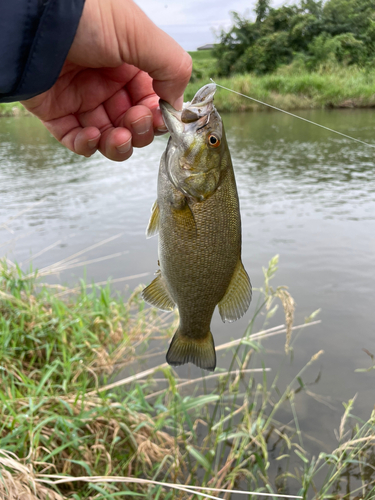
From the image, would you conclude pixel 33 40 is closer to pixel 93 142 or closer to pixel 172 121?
pixel 172 121

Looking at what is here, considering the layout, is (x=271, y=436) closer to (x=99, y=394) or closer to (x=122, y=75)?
(x=99, y=394)

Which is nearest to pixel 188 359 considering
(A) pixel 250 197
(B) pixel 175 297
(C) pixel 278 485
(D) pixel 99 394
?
(B) pixel 175 297

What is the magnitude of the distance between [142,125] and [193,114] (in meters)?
0.43

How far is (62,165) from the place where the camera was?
14.3 meters

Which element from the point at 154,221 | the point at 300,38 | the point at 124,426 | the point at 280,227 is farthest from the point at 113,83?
the point at 300,38

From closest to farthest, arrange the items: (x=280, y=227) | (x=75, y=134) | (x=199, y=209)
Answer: (x=199, y=209) → (x=75, y=134) → (x=280, y=227)

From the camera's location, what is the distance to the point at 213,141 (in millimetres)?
1778

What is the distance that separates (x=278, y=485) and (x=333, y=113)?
74.9 feet

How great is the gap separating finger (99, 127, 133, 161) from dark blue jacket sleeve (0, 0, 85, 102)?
0.58 m

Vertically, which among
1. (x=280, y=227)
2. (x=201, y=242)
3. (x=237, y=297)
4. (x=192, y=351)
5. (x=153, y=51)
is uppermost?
(x=153, y=51)

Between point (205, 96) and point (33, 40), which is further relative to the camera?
point (205, 96)

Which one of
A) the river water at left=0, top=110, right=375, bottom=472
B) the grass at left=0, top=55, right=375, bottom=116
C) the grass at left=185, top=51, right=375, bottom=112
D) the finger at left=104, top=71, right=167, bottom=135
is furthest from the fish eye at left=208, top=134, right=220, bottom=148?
the grass at left=185, top=51, right=375, bottom=112

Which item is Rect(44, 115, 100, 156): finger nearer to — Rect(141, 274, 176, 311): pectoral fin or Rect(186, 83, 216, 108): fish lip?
Rect(186, 83, 216, 108): fish lip

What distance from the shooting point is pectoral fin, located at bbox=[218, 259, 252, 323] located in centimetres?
183
